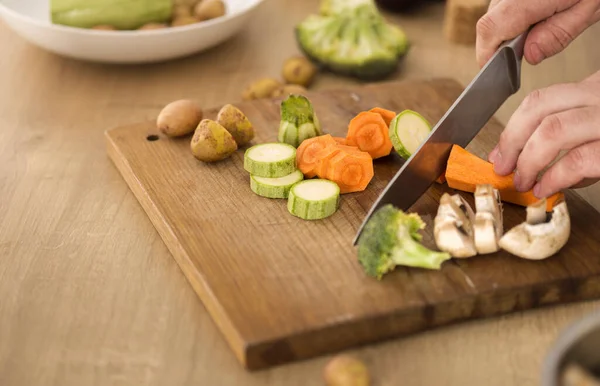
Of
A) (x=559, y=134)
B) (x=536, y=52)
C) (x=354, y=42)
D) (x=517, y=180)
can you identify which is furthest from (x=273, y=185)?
(x=354, y=42)

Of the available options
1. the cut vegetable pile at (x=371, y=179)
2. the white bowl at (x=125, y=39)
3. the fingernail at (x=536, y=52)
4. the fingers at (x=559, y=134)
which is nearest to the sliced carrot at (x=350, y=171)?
the cut vegetable pile at (x=371, y=179)

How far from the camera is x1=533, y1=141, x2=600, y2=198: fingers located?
2020 mm

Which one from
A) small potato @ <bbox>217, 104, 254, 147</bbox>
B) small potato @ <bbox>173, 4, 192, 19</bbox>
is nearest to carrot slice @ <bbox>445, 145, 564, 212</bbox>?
small potato @ <bbox>217, 104, 254, 147</bbox>

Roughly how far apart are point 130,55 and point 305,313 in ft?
4.98

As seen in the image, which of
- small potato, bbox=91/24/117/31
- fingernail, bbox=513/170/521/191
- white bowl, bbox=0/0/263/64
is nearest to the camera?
fingernail, bbox=513/170/521/191

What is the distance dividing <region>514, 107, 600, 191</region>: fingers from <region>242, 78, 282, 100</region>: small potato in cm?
111

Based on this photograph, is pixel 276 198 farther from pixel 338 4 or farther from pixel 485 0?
pixel 485 0

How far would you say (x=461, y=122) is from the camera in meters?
2.21

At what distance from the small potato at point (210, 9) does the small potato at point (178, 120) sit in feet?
2.46

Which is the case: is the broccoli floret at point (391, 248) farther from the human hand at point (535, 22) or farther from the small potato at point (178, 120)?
the small potato at point (178, 120)

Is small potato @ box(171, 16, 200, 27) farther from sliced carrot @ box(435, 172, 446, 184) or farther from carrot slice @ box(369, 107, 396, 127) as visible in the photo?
sliced carrot @ box(435, 172, 446, 184)

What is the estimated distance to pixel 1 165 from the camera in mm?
2568

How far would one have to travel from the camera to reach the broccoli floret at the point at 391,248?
6.15 feet

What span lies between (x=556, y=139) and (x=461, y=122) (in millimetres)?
272
